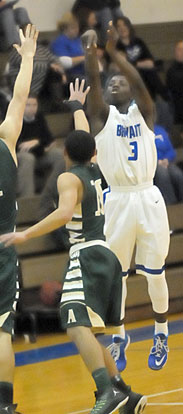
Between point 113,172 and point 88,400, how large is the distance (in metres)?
1.83

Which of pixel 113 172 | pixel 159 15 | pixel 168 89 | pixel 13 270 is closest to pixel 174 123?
pixel 168 89

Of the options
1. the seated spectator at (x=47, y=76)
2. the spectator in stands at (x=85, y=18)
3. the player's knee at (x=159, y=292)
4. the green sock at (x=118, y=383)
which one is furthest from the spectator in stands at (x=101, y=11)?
the green sock at (x=118, y=383)

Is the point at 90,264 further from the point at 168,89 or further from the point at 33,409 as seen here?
the point at 168,89

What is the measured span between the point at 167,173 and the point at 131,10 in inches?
140

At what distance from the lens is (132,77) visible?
7.35 metres

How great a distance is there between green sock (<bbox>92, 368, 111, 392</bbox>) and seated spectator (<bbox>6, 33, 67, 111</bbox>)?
589cm

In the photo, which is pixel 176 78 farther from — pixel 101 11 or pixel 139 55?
pixel 101 11

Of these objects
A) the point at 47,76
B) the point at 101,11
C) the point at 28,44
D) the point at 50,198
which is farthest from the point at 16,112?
the point at 101,11

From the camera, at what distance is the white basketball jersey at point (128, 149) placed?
7426 mm

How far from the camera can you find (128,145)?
7.43 m

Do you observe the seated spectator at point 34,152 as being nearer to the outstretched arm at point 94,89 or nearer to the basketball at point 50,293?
the basketball at point 50,293

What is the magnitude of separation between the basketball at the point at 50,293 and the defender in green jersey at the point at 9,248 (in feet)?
12.0

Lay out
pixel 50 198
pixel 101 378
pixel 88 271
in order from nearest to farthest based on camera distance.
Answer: pixel 101 378 → pixel 88 271 → pixel 50 198

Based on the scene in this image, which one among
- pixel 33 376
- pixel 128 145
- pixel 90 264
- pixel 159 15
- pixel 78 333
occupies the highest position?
pixel 159 15
